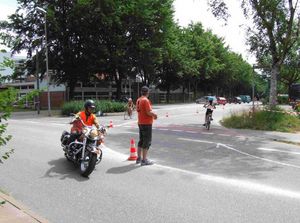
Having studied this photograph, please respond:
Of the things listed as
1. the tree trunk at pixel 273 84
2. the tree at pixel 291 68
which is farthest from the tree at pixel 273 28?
the tree at pixel 291 68

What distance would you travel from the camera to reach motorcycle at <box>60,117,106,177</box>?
27.9 ft

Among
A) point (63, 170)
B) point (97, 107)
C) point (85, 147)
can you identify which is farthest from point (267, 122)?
point (97, 107)

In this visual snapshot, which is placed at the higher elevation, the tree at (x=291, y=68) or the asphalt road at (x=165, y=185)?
the tree at (x=291, y=68)

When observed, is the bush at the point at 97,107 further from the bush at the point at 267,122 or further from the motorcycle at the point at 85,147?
the motorcycle at the point at 85,147

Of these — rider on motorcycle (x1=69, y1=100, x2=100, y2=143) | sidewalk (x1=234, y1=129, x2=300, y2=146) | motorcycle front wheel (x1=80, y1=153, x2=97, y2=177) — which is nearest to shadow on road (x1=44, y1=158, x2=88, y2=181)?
motorcycle front wheel (x1=80, y1=153, x2=97, y2=177)

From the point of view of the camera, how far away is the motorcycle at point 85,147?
27.9 feet

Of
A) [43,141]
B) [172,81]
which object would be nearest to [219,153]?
[43,141]

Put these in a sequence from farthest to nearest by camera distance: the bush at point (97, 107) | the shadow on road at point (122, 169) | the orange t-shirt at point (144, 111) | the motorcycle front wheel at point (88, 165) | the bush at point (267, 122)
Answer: the bush at point (97, 107) < the bush at point (267, 122) < the orange t-shirt at point (144, 111) < the shadow on road at point (122, 169) < the motorcycle front wheel at point (88, 165)

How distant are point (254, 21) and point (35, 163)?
627 inches

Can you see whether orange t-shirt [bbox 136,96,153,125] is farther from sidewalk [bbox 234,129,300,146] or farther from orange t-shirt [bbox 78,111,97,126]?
sidewalk [bbox 234,129,300,146]

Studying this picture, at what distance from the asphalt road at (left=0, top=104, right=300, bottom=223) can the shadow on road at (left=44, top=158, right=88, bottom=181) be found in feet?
0.07

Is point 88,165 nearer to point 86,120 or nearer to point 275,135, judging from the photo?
point 86,120

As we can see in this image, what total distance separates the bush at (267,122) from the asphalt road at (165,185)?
6622 millimetres

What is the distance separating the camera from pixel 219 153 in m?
12.3
